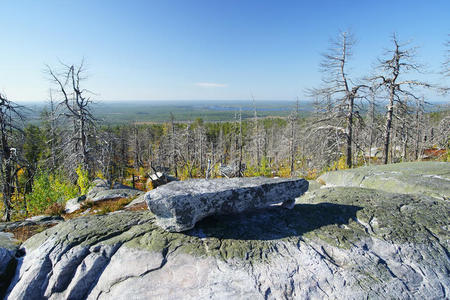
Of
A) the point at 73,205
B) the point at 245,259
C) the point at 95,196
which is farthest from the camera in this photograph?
the point at 95,196

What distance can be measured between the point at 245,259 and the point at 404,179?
7893 mm

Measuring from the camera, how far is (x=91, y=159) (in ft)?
51.6

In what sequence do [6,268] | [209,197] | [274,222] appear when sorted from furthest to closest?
[274,222], [209,197], [6,268]

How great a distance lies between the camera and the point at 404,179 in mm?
8445

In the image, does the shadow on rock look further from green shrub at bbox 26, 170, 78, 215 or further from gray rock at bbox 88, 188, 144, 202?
green shrub at bbox 26, 170, 78, 215

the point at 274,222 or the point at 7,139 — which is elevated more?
the point at 7,139

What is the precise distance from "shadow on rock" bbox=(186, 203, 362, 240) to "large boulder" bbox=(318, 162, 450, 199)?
3503 mm

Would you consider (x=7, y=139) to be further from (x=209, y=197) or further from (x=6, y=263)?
(x=209, y=197)

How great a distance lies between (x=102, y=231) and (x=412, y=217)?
27.0 ft

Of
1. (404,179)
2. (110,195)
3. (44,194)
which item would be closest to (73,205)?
(110,195)

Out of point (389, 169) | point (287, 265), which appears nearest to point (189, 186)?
point (287, 265)

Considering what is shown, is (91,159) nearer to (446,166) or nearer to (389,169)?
(389,169)

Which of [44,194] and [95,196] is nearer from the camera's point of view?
[44,194]

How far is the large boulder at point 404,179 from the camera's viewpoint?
25.3 ft
